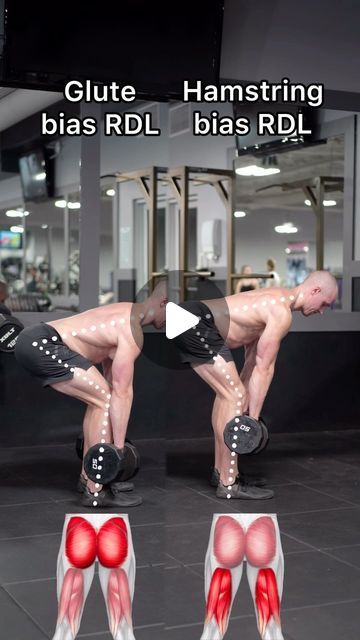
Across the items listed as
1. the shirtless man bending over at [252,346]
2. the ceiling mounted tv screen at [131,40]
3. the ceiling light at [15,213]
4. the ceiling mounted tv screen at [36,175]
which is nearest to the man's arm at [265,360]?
the shirtless man bending over at [252,346]

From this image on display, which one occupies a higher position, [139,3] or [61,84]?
[139,3]

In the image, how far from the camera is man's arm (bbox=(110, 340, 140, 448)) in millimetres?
2527

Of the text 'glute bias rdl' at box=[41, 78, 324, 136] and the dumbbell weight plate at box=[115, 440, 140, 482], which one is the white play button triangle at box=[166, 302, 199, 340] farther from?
the dumbbell weight plate at box=[115, 440, 140, 482]

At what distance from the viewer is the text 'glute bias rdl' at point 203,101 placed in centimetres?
135

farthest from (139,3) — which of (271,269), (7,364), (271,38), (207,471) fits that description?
(271,269)

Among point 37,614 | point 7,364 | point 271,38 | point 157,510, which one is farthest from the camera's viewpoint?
point 7,364

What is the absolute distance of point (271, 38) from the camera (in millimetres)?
1693

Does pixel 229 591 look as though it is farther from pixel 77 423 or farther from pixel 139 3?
pixel 77 423

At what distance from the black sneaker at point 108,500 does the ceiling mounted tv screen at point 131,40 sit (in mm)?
1389

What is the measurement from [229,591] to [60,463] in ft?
8.03

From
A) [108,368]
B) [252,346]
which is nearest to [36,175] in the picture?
[108,368]

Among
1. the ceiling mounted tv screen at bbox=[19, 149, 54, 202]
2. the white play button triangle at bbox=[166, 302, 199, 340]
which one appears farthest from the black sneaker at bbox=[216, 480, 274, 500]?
the ceiling mounted tv screen at bbox=[19, 149, 54, 202]

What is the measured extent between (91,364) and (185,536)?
68 cm

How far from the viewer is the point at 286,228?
436 inches
